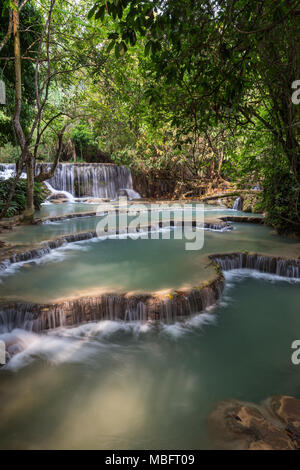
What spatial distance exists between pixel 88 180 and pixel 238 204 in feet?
34.6

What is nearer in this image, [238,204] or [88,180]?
[238,204]

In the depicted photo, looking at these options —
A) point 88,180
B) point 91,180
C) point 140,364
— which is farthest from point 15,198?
point 140,364

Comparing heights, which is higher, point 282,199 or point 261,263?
point 282,199

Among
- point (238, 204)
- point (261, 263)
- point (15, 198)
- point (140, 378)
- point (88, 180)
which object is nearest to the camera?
point (140, 378)

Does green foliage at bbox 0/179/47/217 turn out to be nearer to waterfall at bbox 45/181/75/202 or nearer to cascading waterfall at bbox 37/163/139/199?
waterfall at bbox 45/181/75/202

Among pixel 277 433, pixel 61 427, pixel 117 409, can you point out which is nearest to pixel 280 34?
pixel 277 433

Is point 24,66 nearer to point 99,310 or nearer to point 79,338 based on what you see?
point 99,310

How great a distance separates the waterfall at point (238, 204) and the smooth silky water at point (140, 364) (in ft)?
32.1

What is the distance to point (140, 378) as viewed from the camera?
3074mm

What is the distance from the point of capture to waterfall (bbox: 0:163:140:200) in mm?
18969

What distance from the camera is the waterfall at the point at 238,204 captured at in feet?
49.1

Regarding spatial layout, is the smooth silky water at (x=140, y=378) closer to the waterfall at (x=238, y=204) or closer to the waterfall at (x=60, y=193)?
the waterfall at (x=238, y=204)

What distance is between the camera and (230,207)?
51.9ft

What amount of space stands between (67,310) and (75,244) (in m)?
4.02
